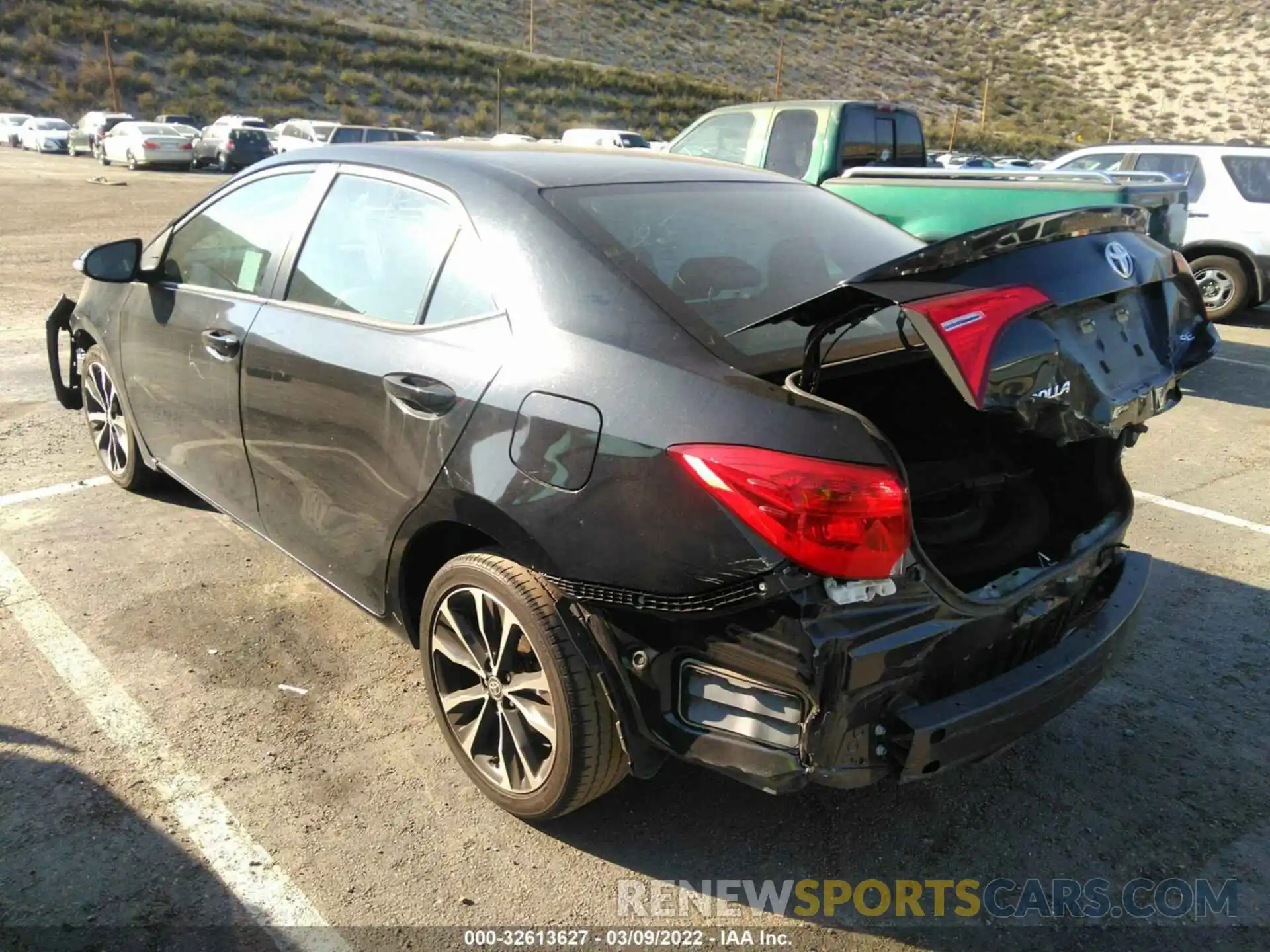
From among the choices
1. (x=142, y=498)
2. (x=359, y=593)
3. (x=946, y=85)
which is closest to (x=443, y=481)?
(x=359, y=593)

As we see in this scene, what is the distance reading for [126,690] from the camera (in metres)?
3.28

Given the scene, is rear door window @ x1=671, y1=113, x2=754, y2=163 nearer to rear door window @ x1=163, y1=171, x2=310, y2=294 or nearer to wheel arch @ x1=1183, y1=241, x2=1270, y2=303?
wheel arch @ x1=1183, y1=241, x2=1270, y2=303

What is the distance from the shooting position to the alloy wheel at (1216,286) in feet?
33.5

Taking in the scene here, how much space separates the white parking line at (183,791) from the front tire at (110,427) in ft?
3.28

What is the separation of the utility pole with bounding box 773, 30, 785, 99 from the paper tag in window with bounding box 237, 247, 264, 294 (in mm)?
47663

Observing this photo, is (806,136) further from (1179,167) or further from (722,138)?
(1179,167)

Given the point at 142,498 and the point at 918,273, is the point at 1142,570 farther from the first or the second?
the point at 142,498

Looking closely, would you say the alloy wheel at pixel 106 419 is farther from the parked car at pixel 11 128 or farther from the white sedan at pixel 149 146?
the parked car at pixel 11 128

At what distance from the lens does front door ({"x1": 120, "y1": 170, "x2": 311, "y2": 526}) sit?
3.55m

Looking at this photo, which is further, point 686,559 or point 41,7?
point 41,7

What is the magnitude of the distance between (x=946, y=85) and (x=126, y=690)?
6168cm

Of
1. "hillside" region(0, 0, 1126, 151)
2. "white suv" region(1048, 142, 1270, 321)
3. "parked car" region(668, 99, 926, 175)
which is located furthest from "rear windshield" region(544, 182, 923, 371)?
"hillside" region(0, 0, 1126, 151)

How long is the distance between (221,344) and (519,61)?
49.7 metres

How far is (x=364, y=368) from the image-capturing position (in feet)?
9.59
